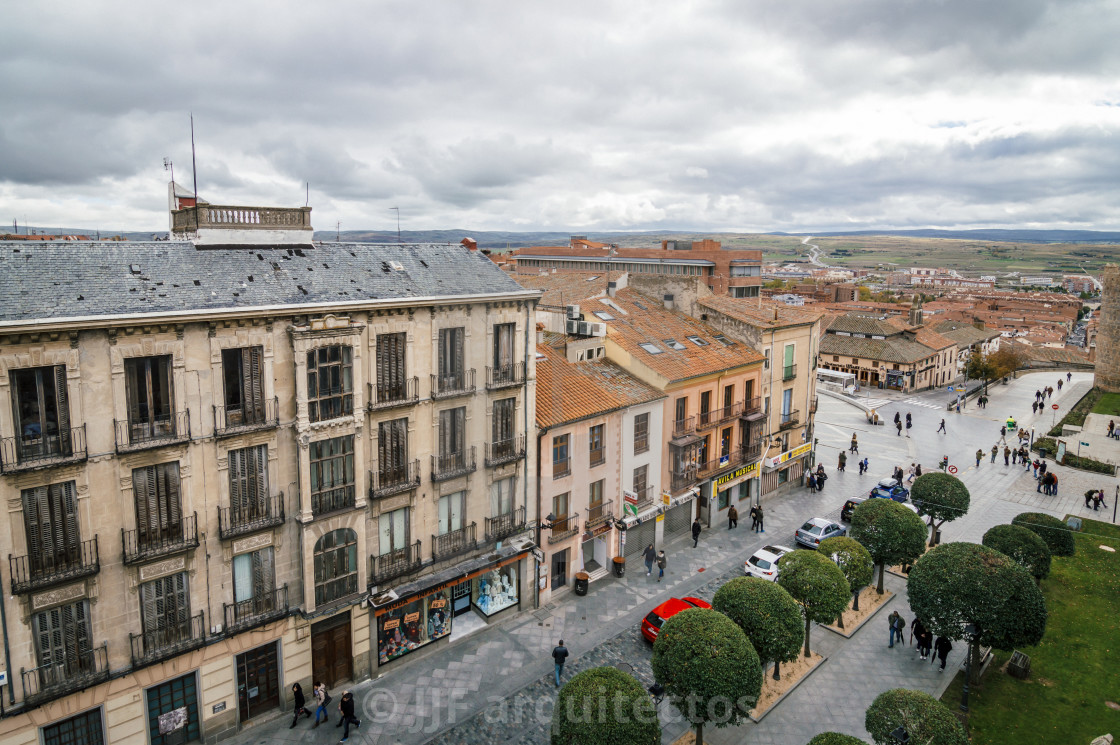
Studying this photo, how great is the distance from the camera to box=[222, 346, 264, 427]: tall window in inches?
792

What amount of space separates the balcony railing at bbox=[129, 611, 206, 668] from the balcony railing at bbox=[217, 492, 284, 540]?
8.78 ft

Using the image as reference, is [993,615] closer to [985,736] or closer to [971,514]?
[985,736]

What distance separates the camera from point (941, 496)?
3459cm

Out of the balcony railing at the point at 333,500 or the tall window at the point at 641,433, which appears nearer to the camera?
the balcony railing at the point at 333,500

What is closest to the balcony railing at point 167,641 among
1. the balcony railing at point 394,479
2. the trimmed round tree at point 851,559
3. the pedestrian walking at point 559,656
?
the balcony railing at point 394,479

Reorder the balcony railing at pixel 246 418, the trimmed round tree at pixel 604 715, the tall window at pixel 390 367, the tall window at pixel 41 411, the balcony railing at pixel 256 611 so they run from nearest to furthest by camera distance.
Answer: the tall window at pixel 41 411, the trimmed round tree at pixel 604 715, the balcony railing at pixel 246 418, the balcony railing at pixel 256 611, the tall window at pixel 390 367

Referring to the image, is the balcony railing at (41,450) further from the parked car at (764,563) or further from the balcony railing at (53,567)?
the parked car at (764,563)

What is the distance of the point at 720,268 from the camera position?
258ft

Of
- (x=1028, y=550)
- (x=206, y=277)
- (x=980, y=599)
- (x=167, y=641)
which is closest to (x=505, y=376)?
(x=206, y=277)

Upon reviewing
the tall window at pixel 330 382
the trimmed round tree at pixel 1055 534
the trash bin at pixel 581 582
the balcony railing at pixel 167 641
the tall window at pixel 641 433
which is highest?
the tall window at pixel 330 382

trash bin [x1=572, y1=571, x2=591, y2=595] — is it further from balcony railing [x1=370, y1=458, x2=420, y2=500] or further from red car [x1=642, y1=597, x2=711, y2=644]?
balcony railing [x1=370, y1=458, x2=420, y2=500]

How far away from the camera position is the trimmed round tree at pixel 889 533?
29.6 meters

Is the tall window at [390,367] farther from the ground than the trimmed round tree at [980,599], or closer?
farther from the ground

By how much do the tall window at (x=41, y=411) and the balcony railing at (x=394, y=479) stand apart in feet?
29.9
